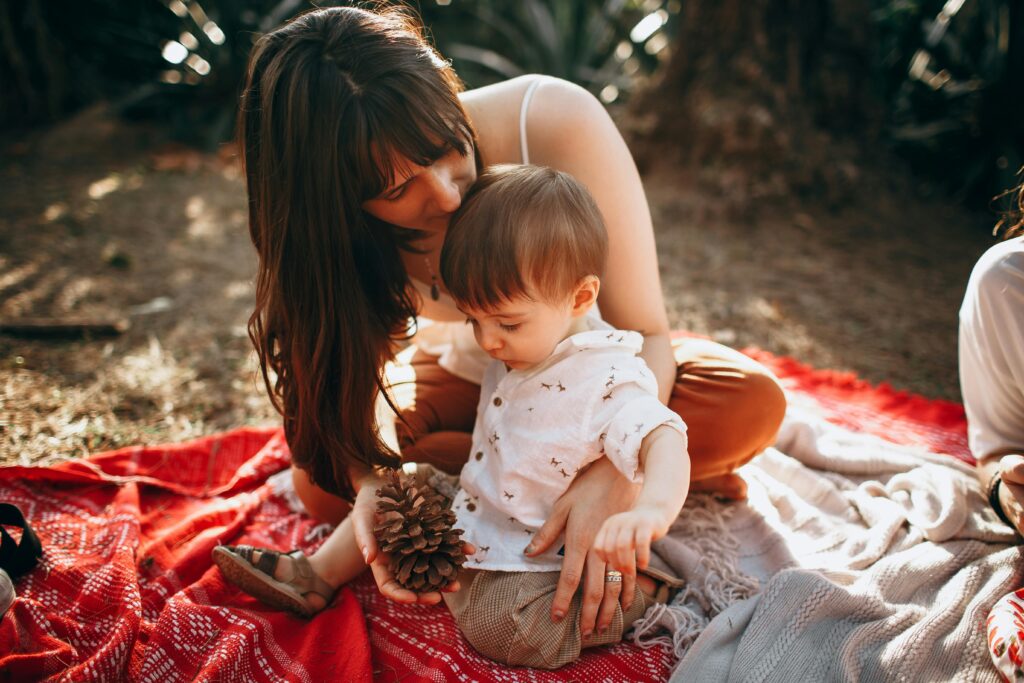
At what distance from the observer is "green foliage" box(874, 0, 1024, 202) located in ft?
12.9

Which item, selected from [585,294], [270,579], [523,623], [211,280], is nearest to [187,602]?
[270,579]

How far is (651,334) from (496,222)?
626 millimetres

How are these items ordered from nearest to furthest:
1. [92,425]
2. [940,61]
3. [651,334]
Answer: [651,334] → [92,425] → [940,61]

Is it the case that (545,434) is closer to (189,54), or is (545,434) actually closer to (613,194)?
(613,194)

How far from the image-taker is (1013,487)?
1.48 metres

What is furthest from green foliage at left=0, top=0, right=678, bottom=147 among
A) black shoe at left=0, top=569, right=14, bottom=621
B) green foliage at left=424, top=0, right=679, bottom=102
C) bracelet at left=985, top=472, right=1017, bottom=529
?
bracelet at left=985, top=472, right=1017, bottom=529

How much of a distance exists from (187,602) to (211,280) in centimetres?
233

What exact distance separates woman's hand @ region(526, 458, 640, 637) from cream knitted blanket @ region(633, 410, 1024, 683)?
0.52 ft

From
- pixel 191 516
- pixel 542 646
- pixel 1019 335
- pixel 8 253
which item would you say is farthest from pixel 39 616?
pixel 8 253

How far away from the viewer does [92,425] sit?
2162 millimetres

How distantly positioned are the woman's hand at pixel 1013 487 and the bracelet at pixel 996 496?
20mm

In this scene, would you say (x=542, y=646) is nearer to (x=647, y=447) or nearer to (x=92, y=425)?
(x=647, y=447)

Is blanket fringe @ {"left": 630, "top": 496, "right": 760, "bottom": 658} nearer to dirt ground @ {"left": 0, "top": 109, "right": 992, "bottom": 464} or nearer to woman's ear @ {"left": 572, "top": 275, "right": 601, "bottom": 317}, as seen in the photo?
woman's ear @ {"left": 572, "top": 275, "right": 601, "bottom": 317}

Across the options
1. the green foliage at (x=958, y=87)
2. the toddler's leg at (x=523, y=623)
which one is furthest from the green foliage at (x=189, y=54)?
the toddler's leg at (x=523, y=623)
